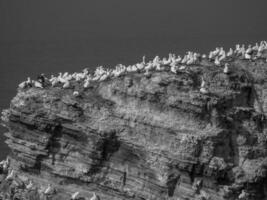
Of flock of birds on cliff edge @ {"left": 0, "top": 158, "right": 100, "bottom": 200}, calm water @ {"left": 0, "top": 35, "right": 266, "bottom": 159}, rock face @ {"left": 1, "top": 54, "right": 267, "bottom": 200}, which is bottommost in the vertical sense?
flock of birds on cliff edge @ {"left": 0, "top": 158, "right": 100, "bottom": 200}

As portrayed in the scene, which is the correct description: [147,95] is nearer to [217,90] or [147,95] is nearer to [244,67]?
[217,90]

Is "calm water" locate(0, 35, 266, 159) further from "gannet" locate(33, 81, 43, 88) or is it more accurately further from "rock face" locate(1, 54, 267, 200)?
"rock face" locate(1, 54, 267, 200)

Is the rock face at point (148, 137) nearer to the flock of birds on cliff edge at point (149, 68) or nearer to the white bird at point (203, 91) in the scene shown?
the white bird at point (203, 91)

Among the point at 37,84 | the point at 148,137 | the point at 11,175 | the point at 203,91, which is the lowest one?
the point at 11,175

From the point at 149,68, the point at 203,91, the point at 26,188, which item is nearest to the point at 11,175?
the point at 26,188

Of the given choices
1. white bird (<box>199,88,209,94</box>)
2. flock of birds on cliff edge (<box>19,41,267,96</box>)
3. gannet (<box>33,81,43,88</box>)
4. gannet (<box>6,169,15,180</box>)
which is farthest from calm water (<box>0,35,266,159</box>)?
white bird (<box>199,88,209,94</box>)

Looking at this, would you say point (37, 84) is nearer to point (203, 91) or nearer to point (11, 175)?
point (11, 175)

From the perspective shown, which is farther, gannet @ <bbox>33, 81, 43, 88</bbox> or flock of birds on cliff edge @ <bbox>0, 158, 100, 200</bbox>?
gannet @ <bbox>33, 81, 43, 88</bbox>
